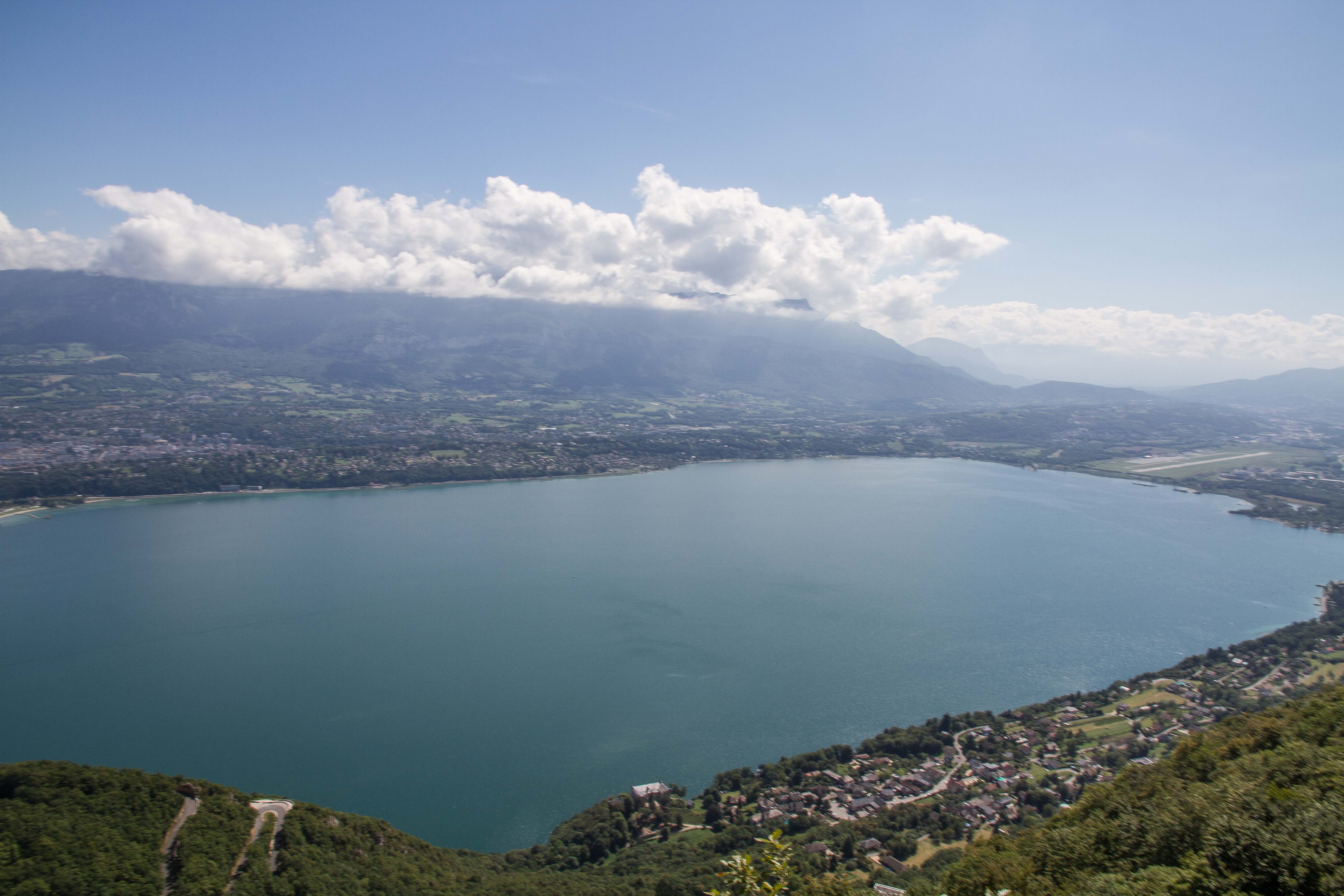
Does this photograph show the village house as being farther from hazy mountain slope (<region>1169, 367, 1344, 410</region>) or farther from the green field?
hazy mountain slope (<region>1169, 367, 1344, 410</region>)

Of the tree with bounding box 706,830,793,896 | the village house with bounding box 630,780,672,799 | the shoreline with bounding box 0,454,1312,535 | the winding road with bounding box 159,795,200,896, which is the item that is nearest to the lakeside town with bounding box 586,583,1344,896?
the village house with bounding box 630,780,672,799

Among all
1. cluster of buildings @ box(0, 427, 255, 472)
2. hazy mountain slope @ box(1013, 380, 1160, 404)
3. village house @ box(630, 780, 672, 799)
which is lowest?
village house @ box(630, 780, 672, 799)

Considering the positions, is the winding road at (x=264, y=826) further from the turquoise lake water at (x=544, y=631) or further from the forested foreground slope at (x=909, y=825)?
the turquoise lake water at (x=544, y=631)

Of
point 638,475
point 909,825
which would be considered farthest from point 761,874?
point 638,475

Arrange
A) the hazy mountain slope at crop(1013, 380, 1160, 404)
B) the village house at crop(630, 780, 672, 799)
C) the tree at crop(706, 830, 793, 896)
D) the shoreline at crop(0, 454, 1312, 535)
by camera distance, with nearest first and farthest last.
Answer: the tree at crop(706, 830, 793, 896), the village house at crop(630, 780, 672, 799), the shoreline at crop(0, 454, 1312, 535), the hazy mountain slope at crop(1013, 380, 1160, 404)

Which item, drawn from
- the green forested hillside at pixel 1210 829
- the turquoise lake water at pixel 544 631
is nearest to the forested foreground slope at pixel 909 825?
the green forested hillside at pixel 1210 829

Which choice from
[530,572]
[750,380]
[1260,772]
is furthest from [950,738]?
[750,380]

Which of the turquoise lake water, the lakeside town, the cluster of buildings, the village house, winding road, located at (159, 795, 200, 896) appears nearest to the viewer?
winding road, located at (159, 795, 200, 896)
